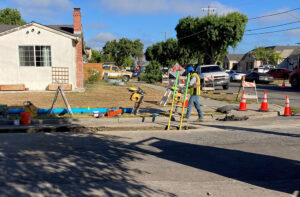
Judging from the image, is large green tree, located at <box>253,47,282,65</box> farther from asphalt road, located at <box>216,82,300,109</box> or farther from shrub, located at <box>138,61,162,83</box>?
asphalt road, located at <box>216,82,300,109</box>

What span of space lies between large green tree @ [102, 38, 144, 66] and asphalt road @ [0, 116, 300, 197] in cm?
6860

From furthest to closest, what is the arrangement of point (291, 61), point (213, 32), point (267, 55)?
point (267, 55) → point (291, 61) → point (213, 32)

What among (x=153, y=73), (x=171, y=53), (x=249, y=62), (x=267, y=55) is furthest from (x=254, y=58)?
(x=153, y=73)

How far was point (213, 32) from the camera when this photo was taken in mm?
38281

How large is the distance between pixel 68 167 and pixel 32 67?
46.8 ft

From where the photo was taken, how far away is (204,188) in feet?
14.3

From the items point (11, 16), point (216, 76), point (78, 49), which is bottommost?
point (216, 76)

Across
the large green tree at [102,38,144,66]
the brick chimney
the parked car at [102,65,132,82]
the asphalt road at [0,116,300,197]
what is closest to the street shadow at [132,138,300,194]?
the asphalt road at [0,116,300,197]

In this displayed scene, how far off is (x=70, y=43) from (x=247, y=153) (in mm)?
14558

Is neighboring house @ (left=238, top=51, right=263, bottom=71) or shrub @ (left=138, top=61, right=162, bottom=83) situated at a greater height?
neighboring house @ (left=238, top=51, right=263, bottom=71)

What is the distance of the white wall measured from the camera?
1767 cm

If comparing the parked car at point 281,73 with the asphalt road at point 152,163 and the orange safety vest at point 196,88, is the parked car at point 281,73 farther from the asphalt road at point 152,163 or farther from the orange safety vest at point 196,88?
the asphalt road at point 152,163

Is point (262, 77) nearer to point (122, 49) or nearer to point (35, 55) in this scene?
point (35, 55)

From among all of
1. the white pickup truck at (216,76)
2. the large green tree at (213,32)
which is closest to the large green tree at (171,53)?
the large green tree at (213,32)
